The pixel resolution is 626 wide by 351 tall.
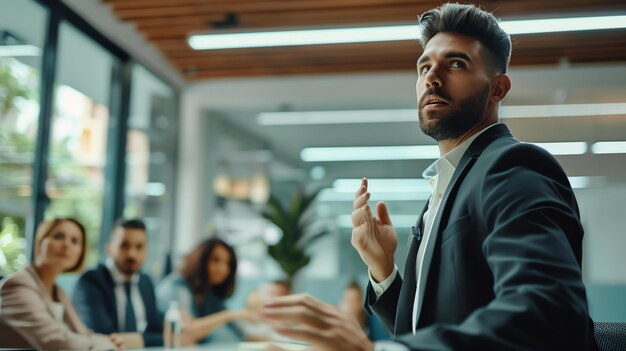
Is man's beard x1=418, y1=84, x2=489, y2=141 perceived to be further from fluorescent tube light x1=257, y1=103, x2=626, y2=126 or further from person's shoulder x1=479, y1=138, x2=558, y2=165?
fluorescent tube light x1=257, y1=103, x2=626, y2=126

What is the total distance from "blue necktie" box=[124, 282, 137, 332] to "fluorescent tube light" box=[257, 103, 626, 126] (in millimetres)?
3671

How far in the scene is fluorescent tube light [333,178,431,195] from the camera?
6777mm

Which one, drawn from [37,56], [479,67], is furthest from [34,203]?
[479,67]

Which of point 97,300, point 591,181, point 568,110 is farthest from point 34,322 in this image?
point 568,110

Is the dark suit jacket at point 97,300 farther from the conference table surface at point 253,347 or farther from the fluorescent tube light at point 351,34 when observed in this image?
the fluorescent tube light at point 351,34

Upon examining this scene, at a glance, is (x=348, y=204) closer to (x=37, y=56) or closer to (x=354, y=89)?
(x=354, y=89)

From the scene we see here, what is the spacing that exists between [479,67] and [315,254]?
5.93m

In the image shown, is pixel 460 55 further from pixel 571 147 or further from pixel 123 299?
pixel 571 147

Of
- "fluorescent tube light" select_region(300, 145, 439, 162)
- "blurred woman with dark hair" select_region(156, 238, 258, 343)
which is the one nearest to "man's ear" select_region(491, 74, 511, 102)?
"blurred woman with dark hair" select_region(156, 238, 258, 343)

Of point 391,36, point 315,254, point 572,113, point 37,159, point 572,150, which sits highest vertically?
point 391,36

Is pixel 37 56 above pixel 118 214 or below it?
above

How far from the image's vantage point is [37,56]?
15.0 ft

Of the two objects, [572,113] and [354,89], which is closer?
[572,113]

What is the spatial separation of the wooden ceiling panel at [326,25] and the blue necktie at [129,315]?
8.84 ft
